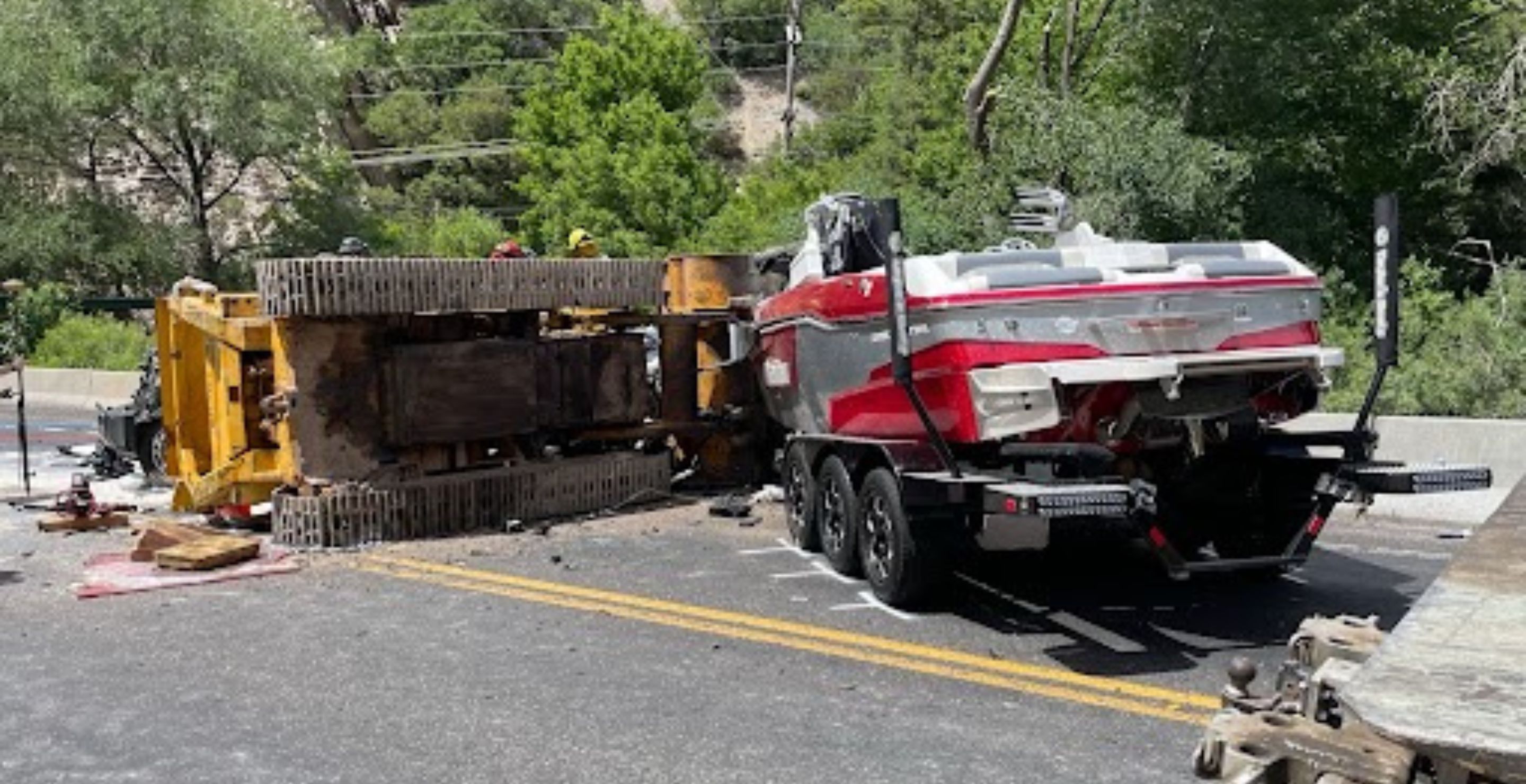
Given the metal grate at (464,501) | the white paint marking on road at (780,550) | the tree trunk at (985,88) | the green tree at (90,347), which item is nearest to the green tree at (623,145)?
the green tree at (90,347)

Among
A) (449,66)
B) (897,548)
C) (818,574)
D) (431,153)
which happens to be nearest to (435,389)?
(818,574)

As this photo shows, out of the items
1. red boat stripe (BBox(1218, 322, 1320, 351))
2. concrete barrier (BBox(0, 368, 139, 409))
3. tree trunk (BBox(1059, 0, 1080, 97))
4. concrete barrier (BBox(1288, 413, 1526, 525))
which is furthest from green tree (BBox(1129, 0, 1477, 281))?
concrete barrier (BBox(0, 368, 139, 409))

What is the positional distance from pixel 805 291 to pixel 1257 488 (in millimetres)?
2867

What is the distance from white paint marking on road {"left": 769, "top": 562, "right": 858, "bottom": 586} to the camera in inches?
336

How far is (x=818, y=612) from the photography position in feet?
25.5

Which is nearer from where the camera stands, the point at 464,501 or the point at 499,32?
the point at 464,501

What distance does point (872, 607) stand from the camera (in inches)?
308

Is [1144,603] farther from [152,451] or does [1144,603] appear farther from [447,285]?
[152,451]

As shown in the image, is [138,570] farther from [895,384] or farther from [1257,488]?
[1257,488]

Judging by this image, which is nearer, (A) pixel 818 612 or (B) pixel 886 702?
(B) pixel 886 702

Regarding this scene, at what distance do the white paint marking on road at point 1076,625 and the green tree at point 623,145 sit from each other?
29.8 m

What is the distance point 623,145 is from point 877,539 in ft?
111

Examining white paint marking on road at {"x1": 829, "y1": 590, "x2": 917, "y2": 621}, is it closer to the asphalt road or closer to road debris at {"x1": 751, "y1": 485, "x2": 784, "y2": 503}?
the asphalt road

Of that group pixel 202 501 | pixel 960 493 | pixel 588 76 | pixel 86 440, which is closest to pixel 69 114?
pixel 588 76
